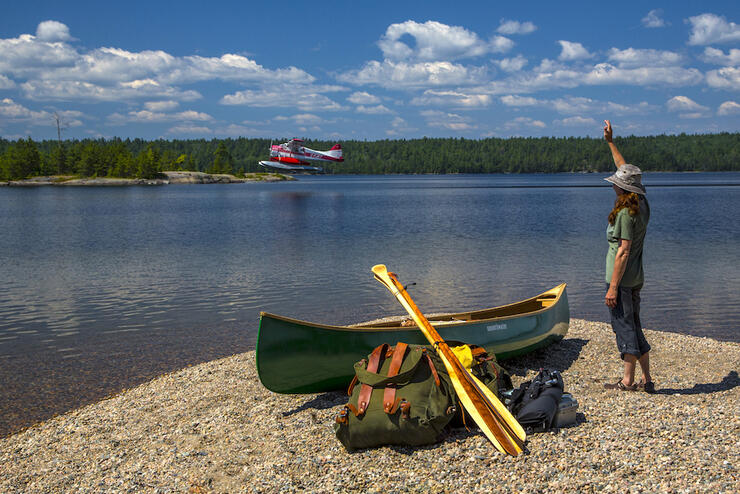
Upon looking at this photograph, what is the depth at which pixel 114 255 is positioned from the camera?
24359mm

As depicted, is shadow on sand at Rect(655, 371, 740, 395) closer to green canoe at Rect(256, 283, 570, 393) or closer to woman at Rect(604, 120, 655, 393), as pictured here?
woman at Rect(604, 120, 655, 393)

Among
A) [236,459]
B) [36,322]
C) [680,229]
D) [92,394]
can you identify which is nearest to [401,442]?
[236,459]

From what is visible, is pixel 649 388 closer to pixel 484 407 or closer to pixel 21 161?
pixel 484 407

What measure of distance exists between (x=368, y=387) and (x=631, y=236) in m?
3.34

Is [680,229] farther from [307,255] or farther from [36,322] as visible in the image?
[36,322]

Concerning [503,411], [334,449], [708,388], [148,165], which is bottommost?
[708,388]

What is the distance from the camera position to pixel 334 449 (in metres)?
5.61

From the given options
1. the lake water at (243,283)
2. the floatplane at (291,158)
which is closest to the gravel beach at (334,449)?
the lake water at (243,283)

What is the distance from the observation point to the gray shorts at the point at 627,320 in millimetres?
6609

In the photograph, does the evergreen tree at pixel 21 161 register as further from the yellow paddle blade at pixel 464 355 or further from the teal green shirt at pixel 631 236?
the teal green shirt at pixel 631 236

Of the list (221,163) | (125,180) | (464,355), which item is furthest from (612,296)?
(221,163)

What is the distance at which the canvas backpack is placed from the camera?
541 centimetres

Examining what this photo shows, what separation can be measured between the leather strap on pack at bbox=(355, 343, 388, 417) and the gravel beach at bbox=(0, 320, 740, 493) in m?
0.42

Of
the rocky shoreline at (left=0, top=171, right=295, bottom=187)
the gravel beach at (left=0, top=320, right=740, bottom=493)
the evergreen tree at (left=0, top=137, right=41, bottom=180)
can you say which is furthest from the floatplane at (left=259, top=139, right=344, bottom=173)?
the gravel beach at (left=0, top=320, right=740, bottom=493)
